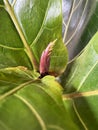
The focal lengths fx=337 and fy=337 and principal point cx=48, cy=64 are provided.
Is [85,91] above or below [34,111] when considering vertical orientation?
below

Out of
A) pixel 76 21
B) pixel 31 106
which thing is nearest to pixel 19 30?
pixel 76 21

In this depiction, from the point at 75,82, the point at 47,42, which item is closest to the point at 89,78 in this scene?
the point at 75,82

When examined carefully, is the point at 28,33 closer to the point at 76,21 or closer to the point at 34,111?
the point at 76,21

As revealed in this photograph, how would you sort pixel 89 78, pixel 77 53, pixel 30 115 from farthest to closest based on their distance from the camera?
pixel 77 53 < pixel 89 78 < pixel 30 115

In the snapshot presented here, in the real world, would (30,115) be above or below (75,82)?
above

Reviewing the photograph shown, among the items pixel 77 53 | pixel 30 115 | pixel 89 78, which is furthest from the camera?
pixel 77 53

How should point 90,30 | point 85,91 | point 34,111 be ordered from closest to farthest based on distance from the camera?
point 34,111 < point 85,91 < point 90,30

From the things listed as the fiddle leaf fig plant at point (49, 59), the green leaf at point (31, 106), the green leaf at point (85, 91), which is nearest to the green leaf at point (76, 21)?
the fiddle leaf fig plant at point (49, 59)

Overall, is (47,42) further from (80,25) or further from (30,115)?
(30,115)
